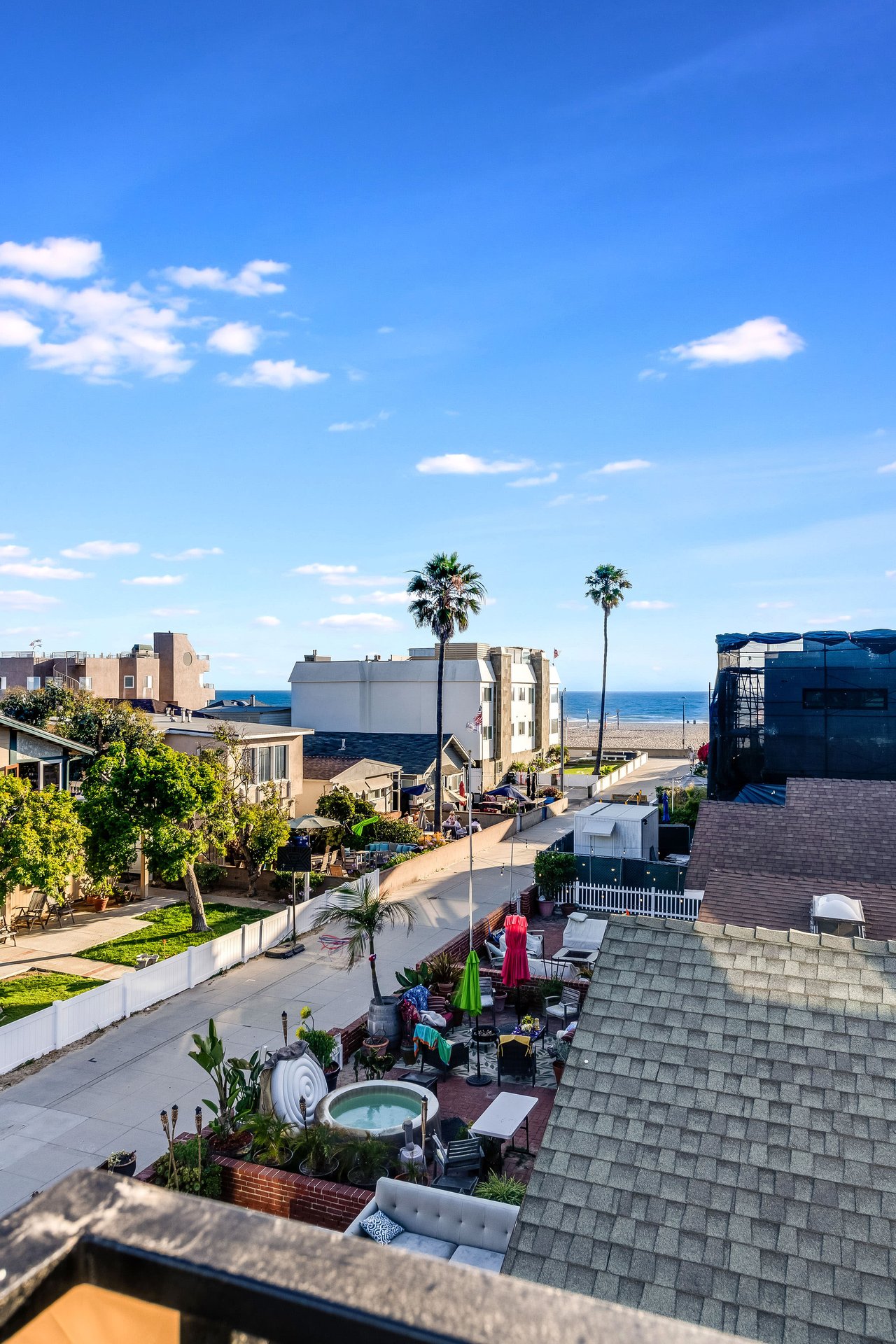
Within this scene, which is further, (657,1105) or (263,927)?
(263,927)

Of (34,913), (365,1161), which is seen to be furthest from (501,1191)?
(34,913)

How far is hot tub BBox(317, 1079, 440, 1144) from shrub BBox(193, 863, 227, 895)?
1602 cm

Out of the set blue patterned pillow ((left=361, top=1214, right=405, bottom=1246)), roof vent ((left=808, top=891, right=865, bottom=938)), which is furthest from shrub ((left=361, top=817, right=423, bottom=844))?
blue patterned pillow ((left=361, top=1214, right=405, bottom=1246))

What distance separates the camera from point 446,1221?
9.82 meters

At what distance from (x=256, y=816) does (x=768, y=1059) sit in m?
21.4

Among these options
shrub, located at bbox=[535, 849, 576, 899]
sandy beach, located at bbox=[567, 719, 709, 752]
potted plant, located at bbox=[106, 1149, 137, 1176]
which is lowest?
sandy beach, located at bbox=[567, 719, 709, 752]

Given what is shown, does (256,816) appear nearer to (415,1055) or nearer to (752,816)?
(415,1055)

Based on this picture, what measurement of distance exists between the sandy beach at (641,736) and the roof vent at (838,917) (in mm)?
71158

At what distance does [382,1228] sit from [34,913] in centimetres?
1763

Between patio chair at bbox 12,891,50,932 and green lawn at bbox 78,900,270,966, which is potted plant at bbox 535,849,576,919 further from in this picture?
patio chair at bbox 12,891,50,932

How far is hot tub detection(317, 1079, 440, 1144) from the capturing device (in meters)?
12.4

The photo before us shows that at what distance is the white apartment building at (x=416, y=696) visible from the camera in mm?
59062

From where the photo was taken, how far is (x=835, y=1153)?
19.7 ft

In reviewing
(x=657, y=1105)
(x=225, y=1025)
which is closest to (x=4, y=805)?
(x=225, y=1025)
